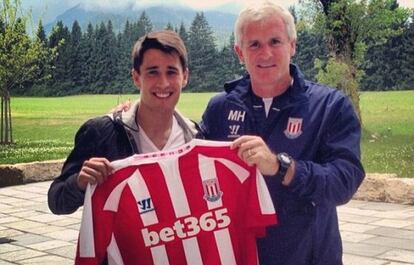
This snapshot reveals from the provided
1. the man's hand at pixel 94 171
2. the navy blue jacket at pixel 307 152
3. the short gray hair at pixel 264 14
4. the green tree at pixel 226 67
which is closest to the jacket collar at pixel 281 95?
the navy blue jacket at pixel 307 152

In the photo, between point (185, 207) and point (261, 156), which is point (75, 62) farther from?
point (261, 156)

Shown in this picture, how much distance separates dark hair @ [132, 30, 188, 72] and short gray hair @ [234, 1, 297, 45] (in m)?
0.24

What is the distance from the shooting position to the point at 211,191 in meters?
2.28

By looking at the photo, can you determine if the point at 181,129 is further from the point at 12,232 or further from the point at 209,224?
the point at 12,232

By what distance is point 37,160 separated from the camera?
11250 millimetres

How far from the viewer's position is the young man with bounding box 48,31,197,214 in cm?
228

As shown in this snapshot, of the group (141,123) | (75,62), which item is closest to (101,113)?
(75,62)

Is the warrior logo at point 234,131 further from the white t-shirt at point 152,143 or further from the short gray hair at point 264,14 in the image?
the short gray hair at point 264,14

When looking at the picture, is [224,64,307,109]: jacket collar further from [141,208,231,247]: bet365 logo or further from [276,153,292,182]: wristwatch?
[141,208,231,247]: bet365 logo

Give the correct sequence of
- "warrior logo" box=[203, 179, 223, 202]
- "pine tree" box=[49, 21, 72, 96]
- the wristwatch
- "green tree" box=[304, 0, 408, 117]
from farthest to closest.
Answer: "pine tree" box=[49, 21, 72, 96], "green tree" box=[304, 0, 408, 117], "warrior logo" box=[203, 179, 223, 202], the wristwatch

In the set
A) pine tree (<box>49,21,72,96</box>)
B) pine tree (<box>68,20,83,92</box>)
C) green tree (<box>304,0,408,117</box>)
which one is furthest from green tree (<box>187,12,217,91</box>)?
green tree (<box>304,0,408,117</box>)

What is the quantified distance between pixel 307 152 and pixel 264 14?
53 cm

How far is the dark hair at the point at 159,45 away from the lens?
2.28 meters

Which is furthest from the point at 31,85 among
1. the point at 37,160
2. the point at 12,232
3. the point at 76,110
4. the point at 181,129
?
the point at 181,129
